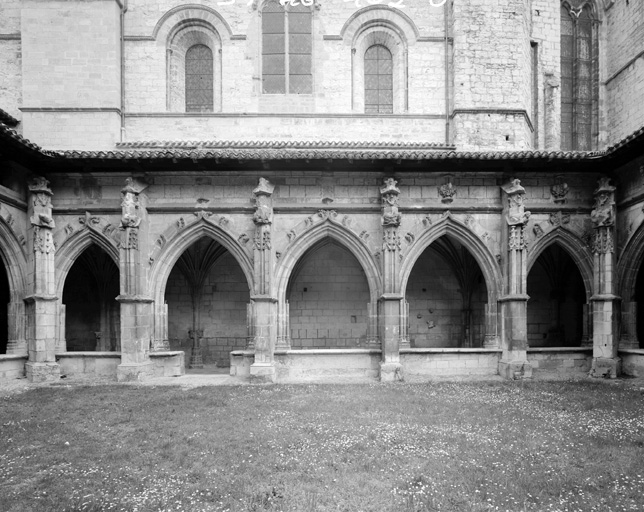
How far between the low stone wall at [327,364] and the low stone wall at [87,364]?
14.7 feet

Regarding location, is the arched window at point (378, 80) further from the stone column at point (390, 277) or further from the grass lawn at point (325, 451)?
the grass lawn at point (325, 451)

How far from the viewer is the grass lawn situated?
471 centimetres

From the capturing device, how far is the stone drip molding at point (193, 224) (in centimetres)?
1182

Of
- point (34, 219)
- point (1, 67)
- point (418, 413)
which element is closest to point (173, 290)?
point (34, 219)

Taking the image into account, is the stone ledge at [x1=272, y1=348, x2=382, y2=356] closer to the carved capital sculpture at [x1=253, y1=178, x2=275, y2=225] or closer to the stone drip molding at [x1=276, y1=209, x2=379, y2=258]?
the stone drip molding at [x1=276, y1=209, x2=379, y2=258]

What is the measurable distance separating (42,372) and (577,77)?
19968 millimetres

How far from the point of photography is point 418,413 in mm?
7871

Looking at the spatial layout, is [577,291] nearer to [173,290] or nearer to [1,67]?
[173,290]

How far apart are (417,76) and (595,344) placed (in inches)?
385

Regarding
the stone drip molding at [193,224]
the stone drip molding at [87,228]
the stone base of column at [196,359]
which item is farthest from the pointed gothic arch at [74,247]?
the stone base of column at [196,359]

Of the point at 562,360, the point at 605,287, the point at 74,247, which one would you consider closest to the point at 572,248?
the point at 605,287

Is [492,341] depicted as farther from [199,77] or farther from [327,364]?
[199,77]

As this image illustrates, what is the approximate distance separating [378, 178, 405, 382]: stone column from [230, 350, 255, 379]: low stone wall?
11.5ft

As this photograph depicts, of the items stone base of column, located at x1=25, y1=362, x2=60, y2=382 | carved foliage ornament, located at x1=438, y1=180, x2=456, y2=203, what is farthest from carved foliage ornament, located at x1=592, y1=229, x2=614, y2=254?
stone base of column, located at x1=25, y1=362, x2=60, y2=382
